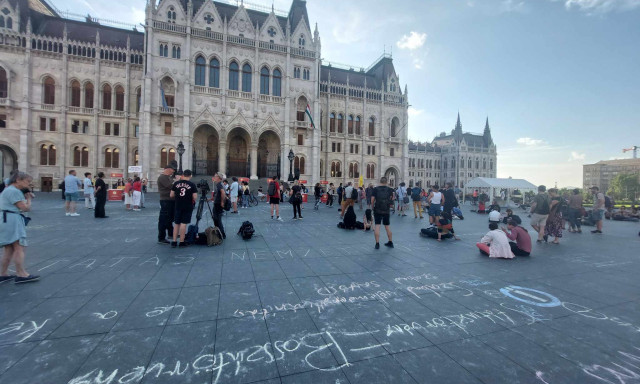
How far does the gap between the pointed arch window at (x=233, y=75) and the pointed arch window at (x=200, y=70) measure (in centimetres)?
302

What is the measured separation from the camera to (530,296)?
14.6ft

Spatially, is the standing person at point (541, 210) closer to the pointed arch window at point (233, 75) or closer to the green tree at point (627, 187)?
the pointed arch window at point (233, 75)

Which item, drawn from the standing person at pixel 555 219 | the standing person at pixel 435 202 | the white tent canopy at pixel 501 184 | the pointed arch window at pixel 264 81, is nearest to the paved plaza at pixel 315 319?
the standing person at pixel 555 219

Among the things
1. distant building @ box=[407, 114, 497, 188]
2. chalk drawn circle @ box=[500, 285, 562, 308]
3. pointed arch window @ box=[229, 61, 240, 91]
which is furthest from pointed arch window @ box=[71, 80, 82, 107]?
distant building @ box=[407, 114, 497, 188]

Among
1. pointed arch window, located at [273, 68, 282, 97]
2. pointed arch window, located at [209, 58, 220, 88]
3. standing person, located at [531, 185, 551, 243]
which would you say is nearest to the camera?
standing person, located at [531, 185, 551, 243]

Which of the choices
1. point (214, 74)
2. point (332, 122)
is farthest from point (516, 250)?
point (332, 122)

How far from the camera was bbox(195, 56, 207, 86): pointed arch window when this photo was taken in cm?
3288

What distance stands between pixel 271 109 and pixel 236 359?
117ft

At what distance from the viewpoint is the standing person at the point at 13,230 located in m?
4.43

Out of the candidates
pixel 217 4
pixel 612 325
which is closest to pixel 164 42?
pixel 217 4

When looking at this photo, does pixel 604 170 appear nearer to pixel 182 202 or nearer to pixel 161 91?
pixel 161 91

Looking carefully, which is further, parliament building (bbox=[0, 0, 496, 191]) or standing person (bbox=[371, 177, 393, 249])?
parliament building (bbox=[0, 0, 496, 191])

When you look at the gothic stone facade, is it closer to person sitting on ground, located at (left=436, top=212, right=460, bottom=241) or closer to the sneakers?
person sitting on ground, located at (left=436, top=212, right=460, bottom=241)

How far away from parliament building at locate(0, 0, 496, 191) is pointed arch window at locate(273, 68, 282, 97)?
0.44ft
